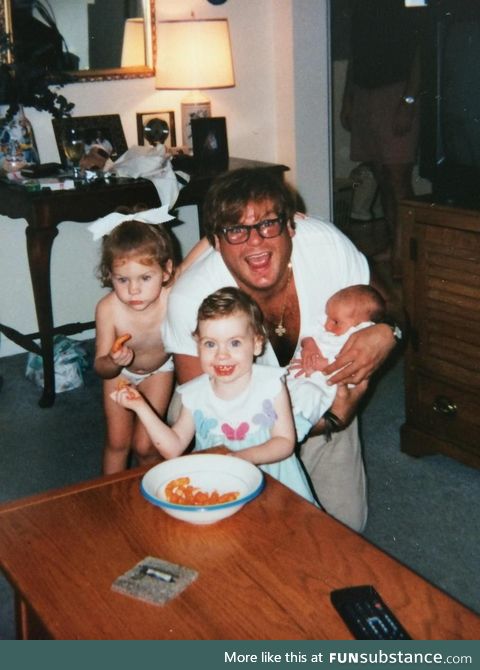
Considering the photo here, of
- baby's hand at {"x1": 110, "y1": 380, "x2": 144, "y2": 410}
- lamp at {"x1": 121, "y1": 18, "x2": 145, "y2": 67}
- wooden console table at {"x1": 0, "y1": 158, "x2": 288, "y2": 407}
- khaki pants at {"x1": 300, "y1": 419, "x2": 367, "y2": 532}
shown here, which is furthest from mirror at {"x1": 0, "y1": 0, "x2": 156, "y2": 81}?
baby's hand at {"x1": 110, "y1": 380, "x2": 144, "y2": 410}

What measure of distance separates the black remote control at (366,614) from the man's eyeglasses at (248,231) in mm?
882

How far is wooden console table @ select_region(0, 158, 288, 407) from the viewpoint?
295 centimetres

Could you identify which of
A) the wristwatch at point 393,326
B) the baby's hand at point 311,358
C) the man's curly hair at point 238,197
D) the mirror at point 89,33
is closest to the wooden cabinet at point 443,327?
the wristwatch at point 393,326

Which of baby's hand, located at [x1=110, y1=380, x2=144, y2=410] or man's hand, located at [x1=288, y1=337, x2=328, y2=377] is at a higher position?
baby's hand, located at [x1=110, y1=380, x2=144, y2=410]

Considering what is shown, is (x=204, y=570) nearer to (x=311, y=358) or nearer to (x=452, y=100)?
(x=311, y=358)

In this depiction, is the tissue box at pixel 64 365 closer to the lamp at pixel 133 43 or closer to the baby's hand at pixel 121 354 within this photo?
the lamp at pixel 133 43

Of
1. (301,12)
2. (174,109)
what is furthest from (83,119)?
(301,12)

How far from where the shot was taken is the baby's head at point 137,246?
84.3 inches

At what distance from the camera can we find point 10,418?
3.15 metres

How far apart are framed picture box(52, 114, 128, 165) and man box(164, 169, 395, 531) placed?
1.55 metres

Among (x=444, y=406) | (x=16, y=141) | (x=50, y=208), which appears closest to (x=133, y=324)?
(x=50, y=208)

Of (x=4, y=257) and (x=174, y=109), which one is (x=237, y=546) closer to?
(x=4, y=257)

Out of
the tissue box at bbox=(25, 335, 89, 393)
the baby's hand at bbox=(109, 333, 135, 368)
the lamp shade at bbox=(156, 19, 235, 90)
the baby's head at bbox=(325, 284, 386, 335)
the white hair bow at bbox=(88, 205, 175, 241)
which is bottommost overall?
the tissue box at bbox=(25, 335, 89, 393)

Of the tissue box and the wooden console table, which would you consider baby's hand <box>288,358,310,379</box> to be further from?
the tissue box
